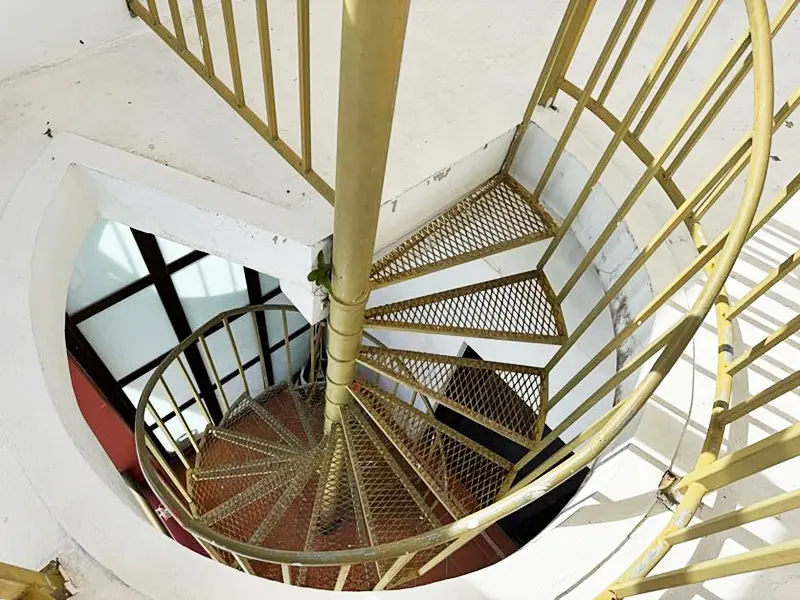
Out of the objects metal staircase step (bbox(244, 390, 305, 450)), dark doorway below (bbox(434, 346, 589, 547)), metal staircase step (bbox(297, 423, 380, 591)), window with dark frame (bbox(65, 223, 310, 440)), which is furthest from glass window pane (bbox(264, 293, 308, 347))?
metal staircase step (bbox(297, 423, 380, 591))

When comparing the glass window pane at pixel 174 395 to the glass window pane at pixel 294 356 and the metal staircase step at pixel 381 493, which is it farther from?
the metal staircase step at pixel 381 493

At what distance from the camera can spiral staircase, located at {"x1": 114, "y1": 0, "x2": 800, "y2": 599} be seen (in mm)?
1123

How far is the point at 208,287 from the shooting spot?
364cm

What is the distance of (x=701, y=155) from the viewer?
236 centimetres

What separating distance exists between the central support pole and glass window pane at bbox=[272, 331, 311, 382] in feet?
10.4

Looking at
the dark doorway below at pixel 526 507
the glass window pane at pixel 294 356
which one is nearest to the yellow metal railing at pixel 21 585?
the dark doorway below at pixel 526 507

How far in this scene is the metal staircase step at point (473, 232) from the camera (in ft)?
6.66

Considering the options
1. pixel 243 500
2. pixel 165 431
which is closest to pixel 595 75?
Answer: pixel 243 500

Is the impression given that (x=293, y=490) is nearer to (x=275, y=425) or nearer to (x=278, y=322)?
(x=275, y=425)

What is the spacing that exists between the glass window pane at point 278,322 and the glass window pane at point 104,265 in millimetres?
1134

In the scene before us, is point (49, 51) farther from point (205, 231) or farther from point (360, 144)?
point (360, 144)

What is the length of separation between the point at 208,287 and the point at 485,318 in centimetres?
209

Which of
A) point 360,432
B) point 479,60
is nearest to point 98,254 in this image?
point 360,432

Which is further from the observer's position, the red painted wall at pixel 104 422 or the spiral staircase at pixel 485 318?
the red painted wall at pixel 104 422
